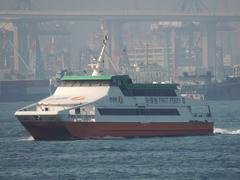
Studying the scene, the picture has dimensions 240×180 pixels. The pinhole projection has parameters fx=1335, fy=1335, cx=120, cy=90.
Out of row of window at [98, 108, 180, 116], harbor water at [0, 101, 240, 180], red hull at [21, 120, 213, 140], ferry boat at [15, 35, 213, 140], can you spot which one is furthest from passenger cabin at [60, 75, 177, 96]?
harbor water at [0, 101, 240, 180]

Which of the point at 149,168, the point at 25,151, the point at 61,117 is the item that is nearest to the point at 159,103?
the point at 61,117

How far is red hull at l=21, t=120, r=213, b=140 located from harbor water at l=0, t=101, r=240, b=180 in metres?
0.77

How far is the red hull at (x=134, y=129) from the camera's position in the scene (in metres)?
85.2

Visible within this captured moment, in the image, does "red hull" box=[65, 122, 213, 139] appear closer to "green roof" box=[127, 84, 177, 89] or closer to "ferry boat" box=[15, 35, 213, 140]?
"ferry boat" box=[15, 35, 213, 140]

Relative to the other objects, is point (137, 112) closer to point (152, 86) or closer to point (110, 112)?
point (110, 112)

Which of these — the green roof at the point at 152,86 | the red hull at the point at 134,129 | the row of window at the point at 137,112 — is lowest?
the red hull at the point at 134,129

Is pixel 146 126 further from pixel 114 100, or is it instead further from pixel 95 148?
pixel 95 148

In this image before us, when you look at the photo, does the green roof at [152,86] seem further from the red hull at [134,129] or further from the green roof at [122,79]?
→ the red hull at [134,129]

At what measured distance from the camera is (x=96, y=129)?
85.8 metres

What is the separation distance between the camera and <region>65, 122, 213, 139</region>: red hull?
85.2 meters

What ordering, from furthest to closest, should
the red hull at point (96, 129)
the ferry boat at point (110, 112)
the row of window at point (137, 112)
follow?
1. the row of window at point (137, 112)
2. the ferry boat at point (110, 112)
3. the red hull at point (96, 129)

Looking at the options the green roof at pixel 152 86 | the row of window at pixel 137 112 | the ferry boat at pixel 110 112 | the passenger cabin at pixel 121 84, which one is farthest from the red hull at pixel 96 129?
the green roof at pixel 152 86

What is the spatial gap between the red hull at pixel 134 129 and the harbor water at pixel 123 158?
2.83 ft

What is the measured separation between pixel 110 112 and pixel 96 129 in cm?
191
